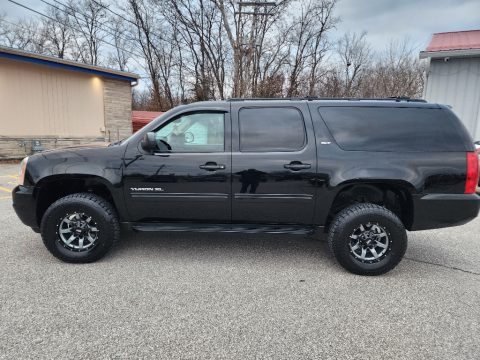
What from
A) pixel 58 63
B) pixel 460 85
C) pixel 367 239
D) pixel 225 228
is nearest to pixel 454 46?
pixel 460 85

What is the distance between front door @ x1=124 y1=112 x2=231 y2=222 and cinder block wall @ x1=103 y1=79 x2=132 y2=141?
1284cm

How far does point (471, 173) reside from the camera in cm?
318

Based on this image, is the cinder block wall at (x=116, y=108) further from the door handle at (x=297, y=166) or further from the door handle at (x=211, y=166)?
the door handle at (x=297, y=166)

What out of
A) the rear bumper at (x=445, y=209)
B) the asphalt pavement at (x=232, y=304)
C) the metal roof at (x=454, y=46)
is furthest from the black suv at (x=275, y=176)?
the metal roof at (x=454, y=46)

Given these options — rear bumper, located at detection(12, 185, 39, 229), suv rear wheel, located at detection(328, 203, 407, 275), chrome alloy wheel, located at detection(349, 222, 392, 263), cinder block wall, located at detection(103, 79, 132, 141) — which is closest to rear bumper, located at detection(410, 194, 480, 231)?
suv rear wheel, located at detection(328, 203, 407, 275)

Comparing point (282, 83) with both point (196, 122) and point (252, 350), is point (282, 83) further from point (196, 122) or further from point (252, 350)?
point (252, 350)

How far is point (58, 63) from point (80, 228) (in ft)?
39.7

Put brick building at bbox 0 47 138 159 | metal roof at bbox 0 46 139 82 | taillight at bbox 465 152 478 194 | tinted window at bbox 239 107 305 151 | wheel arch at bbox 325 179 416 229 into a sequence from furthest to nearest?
brick building at bbox 0 47 138 159 → metal roof at bbox 0 46 139 82 → tinted window at bbox 239 107 305 151 → wheel arch at bbox 325 179 416 229 → taillight at bbox 465 152 478 194

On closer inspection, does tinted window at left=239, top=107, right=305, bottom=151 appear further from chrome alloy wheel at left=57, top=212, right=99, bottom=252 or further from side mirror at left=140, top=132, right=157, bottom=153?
chrome alloy wheel at left=57, top=212, right=99, bottom=252

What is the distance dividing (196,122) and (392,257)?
8.44 feet

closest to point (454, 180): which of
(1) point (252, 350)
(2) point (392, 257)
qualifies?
(2) point (392, 257)

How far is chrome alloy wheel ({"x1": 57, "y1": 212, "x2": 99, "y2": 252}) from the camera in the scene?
3467mm

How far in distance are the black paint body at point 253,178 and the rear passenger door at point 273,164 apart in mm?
11

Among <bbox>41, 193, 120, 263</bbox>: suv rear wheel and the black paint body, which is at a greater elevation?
the black paint body
